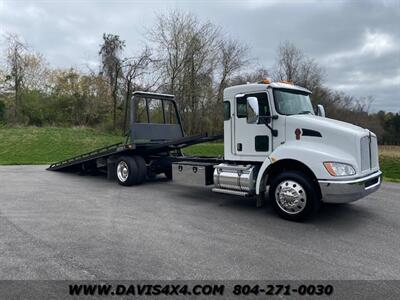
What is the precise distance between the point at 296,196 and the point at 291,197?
90mm

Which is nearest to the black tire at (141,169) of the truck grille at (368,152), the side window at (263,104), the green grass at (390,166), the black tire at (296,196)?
the side window at (263,104)

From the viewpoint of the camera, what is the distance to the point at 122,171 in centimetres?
914

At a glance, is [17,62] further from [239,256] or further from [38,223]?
[239,256]

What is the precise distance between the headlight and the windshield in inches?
52.7

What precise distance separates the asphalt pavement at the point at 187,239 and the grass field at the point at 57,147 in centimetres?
837

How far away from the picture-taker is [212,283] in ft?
11.1

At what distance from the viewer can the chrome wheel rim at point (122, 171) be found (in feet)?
29.6

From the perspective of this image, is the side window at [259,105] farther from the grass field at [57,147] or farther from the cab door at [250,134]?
the grass field at [57,147]

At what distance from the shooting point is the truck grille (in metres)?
5.42

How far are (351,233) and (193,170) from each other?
355 cm

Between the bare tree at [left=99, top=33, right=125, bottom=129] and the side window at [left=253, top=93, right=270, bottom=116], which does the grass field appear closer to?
the bare tree at [left=99, top=33, right=125, bottom=129]

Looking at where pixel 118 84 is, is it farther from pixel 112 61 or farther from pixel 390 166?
pixel 390 166

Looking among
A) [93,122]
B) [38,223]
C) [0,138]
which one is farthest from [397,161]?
[93,122]

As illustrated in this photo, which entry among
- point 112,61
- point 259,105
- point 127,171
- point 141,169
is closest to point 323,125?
point 259,105
